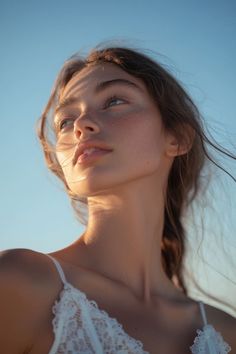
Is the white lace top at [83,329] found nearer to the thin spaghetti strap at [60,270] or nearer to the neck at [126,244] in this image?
the thin spaghetti strap at [60,270]

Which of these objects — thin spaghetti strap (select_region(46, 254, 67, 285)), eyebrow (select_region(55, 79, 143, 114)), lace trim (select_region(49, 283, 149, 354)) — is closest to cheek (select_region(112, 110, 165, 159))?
eyebrow (select_region(55, 79, 143, 114))

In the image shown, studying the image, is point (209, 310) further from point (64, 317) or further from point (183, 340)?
point (64, 317)

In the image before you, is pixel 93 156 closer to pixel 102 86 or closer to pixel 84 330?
→ pixel 102 86

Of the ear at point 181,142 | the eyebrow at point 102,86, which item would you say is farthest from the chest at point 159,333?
the eyebrow at point 102,86

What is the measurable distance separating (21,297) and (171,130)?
150cm

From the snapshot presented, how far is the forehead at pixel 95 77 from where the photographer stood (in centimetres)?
249

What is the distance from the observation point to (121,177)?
85.3 inches

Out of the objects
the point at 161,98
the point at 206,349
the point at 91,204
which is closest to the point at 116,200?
the point at 91,204

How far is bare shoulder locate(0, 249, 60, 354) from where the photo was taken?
1.56 metres

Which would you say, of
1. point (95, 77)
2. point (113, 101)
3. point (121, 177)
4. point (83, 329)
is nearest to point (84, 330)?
point (83, 329)

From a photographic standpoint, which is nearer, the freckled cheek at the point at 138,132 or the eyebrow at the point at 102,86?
the freckled cheek at the point at 138,132

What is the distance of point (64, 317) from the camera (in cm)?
168

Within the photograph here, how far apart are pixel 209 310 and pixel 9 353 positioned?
1.43 meters

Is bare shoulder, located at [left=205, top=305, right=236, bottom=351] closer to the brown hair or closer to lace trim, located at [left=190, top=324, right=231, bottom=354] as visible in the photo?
lace trim, located at [left=190, top=324, right=231, bottom=354]
